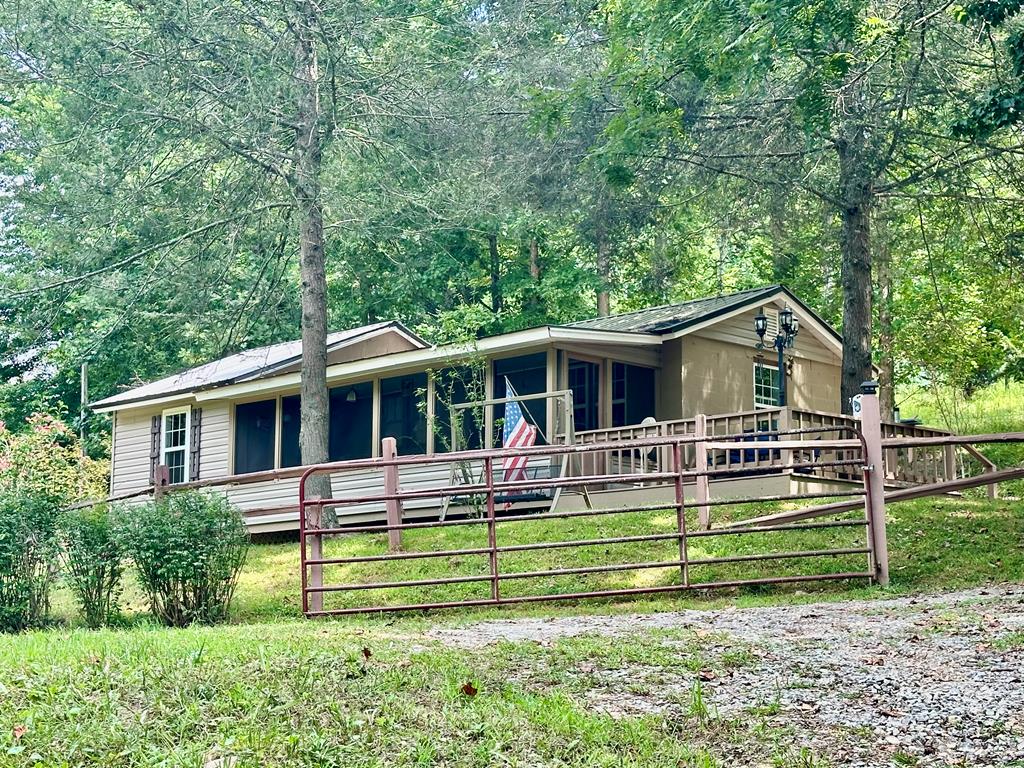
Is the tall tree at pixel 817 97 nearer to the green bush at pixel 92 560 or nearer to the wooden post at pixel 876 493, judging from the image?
the wooden post at pixel 876 493

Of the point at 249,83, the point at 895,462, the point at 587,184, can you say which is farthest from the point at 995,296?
the point at 249,83

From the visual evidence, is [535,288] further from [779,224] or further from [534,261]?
[779,224]

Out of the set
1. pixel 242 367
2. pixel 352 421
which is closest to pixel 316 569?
pixel 352 421

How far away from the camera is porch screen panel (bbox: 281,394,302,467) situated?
2250 centimetres

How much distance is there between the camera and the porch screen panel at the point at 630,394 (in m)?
20.1

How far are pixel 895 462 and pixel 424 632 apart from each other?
10.7 metres

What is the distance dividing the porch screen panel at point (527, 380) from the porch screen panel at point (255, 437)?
18.0 ft

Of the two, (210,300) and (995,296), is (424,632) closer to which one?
(210,300)

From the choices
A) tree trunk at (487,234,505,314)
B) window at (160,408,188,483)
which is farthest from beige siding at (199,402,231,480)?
tree trunk at (487,234,505,314)

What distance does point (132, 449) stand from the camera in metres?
25.0

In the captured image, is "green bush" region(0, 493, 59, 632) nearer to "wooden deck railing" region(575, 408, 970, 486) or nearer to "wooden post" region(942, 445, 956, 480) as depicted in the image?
"wooden deck railing" region(575, 408, 970, 486)

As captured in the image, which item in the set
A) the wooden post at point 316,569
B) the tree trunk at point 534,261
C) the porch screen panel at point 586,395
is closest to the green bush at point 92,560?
the wooden post at point 316,569

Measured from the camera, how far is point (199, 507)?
34.2ft

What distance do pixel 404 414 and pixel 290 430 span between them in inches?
111
